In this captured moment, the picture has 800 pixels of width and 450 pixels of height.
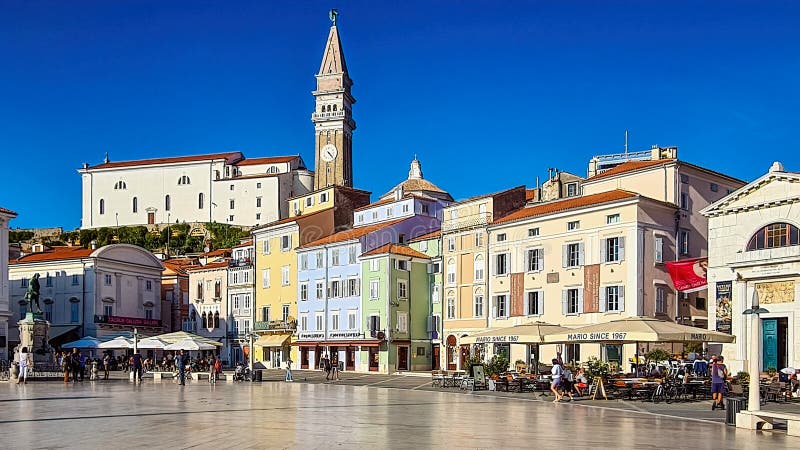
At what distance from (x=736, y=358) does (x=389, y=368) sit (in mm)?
28958

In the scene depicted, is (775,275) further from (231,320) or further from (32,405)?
(231,320)

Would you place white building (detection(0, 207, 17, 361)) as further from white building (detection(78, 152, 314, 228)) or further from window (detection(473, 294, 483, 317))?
white building (detection(78, 152, 314, 228))

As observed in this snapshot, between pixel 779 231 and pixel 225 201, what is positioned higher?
pixel 225 201

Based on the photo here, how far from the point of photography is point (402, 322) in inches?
2562

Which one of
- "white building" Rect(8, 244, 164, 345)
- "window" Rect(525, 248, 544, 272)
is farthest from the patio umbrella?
"window" Rect(525, 248, 544, 272)

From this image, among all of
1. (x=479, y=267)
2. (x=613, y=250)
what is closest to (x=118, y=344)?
(x=479, y=267)

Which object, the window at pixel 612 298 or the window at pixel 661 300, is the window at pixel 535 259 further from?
the window at pixel 661 300

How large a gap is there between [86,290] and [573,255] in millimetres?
48583

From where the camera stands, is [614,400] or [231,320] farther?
[231,320]

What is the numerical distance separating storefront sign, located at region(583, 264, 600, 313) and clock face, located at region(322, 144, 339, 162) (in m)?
94.3

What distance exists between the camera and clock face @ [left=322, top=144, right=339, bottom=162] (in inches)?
5536

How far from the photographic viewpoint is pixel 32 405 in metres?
27.7

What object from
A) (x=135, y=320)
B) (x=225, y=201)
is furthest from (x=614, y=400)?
(x=225, y=201)

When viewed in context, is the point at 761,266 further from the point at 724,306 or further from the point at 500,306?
the point at 500,306
